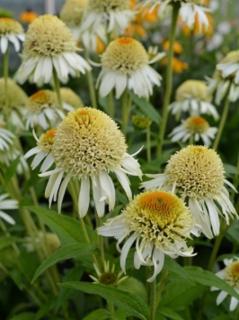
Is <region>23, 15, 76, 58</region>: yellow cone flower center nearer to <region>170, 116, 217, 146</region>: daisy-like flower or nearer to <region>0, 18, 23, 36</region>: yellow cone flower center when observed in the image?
<region>0, 18, 23, 36</region>: yellow cone flower center

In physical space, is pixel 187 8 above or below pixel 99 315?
above

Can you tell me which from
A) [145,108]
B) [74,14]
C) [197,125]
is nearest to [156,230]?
[145,108]

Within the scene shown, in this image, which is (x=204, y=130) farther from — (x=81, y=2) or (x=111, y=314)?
(x=111, y=314)

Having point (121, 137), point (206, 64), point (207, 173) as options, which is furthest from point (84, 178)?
point (206, 64)

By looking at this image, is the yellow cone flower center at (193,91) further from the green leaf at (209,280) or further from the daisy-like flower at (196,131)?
the green leaf at (209,280)

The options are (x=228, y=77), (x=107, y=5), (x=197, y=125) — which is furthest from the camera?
(x=197, y=125)

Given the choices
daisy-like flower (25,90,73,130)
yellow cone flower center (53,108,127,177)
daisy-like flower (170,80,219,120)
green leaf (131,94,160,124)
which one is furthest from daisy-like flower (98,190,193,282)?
daisy-like flower (170,80,219,120)

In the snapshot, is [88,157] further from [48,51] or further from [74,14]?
[74,14]
